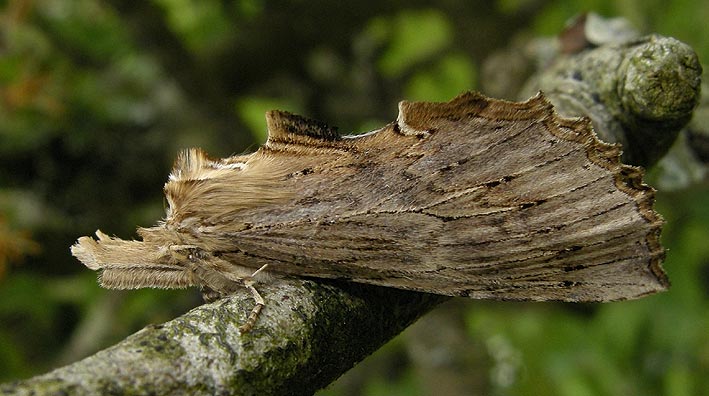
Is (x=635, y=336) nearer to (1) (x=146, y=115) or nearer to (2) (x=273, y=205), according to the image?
(2) (x=273, y=205)

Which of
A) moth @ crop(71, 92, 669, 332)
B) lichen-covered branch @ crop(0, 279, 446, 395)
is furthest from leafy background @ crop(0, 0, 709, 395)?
lichen-covered branch @ crop(0, 279, 446, 395)

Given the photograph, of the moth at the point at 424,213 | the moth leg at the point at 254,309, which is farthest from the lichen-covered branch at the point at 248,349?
the moth at the point at 424,213

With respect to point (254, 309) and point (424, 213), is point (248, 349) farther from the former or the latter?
point (424, 213)

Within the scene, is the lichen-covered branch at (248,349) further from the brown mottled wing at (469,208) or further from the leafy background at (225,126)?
the leafy background at (225,126)

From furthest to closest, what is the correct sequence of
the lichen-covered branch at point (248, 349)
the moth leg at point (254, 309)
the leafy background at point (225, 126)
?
the leafy background at point (225, 126) < the moth leg at point (254, 309) < the lichen-covered branch at point (248, 349)

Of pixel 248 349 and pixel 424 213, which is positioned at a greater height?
pixel 424 213

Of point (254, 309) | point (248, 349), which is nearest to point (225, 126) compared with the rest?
point (254, 309)

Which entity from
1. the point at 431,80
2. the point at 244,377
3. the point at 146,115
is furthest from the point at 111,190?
the point at 244,377
